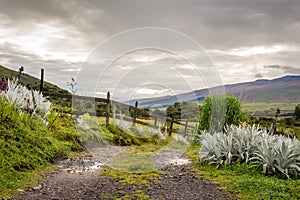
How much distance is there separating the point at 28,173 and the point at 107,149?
3.83 meters

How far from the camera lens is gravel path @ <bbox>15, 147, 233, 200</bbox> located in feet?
15.3

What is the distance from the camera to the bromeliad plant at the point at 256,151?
5559 mm

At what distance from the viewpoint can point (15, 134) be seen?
260 inches

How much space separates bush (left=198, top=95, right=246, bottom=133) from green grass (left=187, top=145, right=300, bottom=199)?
3.68 meters

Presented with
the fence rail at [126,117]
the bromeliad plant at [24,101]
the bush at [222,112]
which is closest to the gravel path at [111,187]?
the bromeliad plant at [24,101]

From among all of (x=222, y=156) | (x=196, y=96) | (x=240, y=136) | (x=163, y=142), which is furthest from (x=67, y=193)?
(x=163, y=142)

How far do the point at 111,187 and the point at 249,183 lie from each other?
89.8 inches

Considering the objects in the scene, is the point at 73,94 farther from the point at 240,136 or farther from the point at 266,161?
the point at 266,161

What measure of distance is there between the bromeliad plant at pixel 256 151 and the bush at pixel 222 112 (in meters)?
2.92

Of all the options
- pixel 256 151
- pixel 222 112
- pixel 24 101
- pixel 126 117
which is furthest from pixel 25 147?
pixel 126 117

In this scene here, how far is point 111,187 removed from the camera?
200 inches

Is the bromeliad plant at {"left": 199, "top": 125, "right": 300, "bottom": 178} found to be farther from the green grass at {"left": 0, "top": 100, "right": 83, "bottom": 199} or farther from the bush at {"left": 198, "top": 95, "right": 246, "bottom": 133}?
the green grass at {"left": 0, "top": 100, "right": 83, "bottom": 199}

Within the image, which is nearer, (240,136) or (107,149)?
(240,136)

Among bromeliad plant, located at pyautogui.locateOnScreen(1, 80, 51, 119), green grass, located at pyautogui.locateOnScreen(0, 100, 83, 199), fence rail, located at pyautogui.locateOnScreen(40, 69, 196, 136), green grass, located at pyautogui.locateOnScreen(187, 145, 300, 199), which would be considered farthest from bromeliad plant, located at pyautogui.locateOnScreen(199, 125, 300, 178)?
fence rail, located at pyautogui.locateOnScreen(40, 69, 196, 136)
